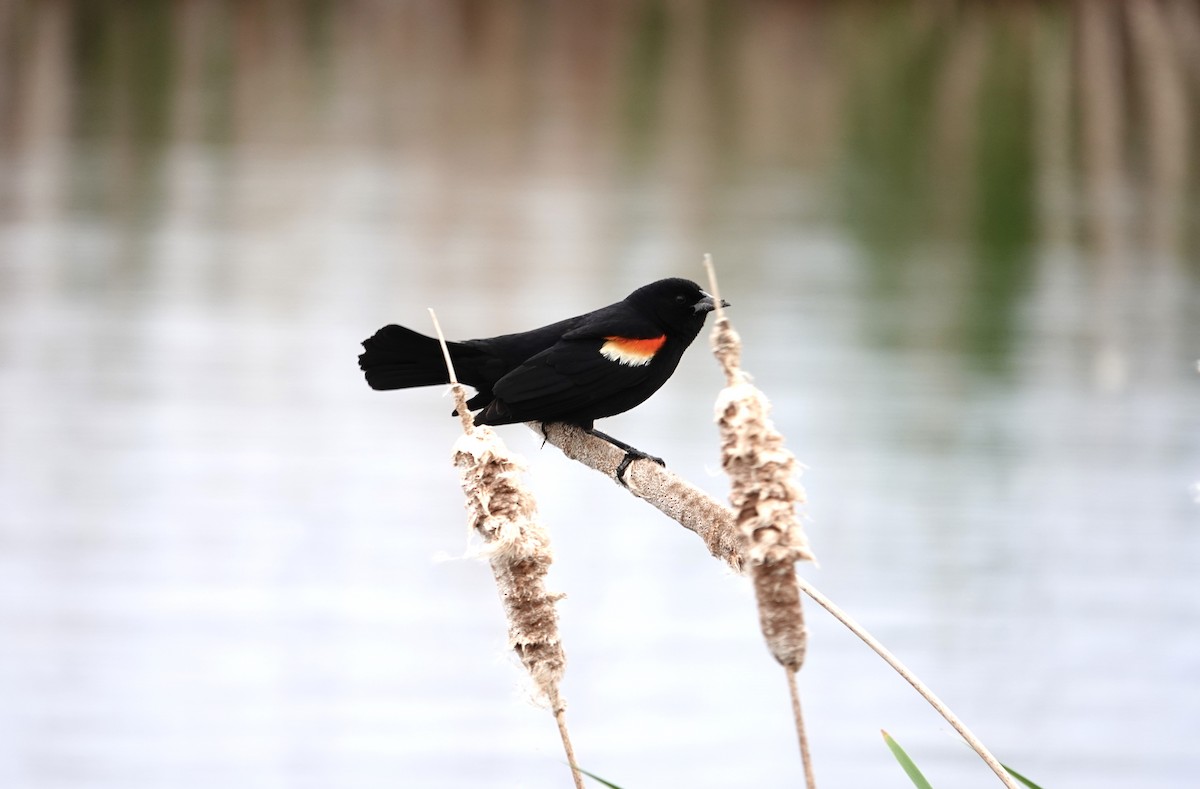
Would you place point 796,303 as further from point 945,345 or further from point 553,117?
point 553,117

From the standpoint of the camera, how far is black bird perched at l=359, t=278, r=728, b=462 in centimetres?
206

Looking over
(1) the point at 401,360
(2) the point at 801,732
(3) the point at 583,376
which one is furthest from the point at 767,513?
(1) the point at 401,360

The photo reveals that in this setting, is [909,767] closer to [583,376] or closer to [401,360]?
[583,376]

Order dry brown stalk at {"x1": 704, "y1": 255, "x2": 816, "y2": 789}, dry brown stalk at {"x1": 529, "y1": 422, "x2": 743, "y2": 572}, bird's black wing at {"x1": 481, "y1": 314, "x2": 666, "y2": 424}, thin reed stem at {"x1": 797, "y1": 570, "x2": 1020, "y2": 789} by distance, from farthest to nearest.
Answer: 1. bird's black wing at {"x1": 481, "y1": 314, "x2": 666, "y2": 424}
2. dry brown stalk at {"x1": 529, "y1": 422, "x2": 743, "y2": 572}
3. thin reed stem at {"x1": 797, "y1": 570, "x2": 1020, "y2": 789}
4. dry brown stalk at {"x1": 704, "y1": 255, "x2": 816, "y2": 789}

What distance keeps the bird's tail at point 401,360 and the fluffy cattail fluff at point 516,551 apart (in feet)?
2.46

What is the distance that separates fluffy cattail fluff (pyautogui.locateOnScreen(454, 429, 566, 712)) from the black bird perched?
65 centimetres

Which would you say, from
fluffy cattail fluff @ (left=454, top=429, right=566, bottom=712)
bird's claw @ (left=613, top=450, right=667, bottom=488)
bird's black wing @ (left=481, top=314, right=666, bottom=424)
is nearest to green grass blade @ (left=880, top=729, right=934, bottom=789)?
Answer: fluffy cattail fluff @ (left=454, top=429, right=566, bottom=712)

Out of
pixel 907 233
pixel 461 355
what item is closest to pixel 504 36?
pixel 907 233

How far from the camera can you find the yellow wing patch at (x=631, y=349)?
2.13 meters

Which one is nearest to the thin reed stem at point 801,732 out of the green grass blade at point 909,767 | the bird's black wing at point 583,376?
the green grass blade at point 909,767

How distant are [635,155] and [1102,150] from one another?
6.96 meters

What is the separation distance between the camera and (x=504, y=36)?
3662 cm

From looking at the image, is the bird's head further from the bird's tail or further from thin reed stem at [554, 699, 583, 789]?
thin reed stem at [554, 699, 583, 789]

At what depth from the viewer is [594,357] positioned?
6.95 feet
